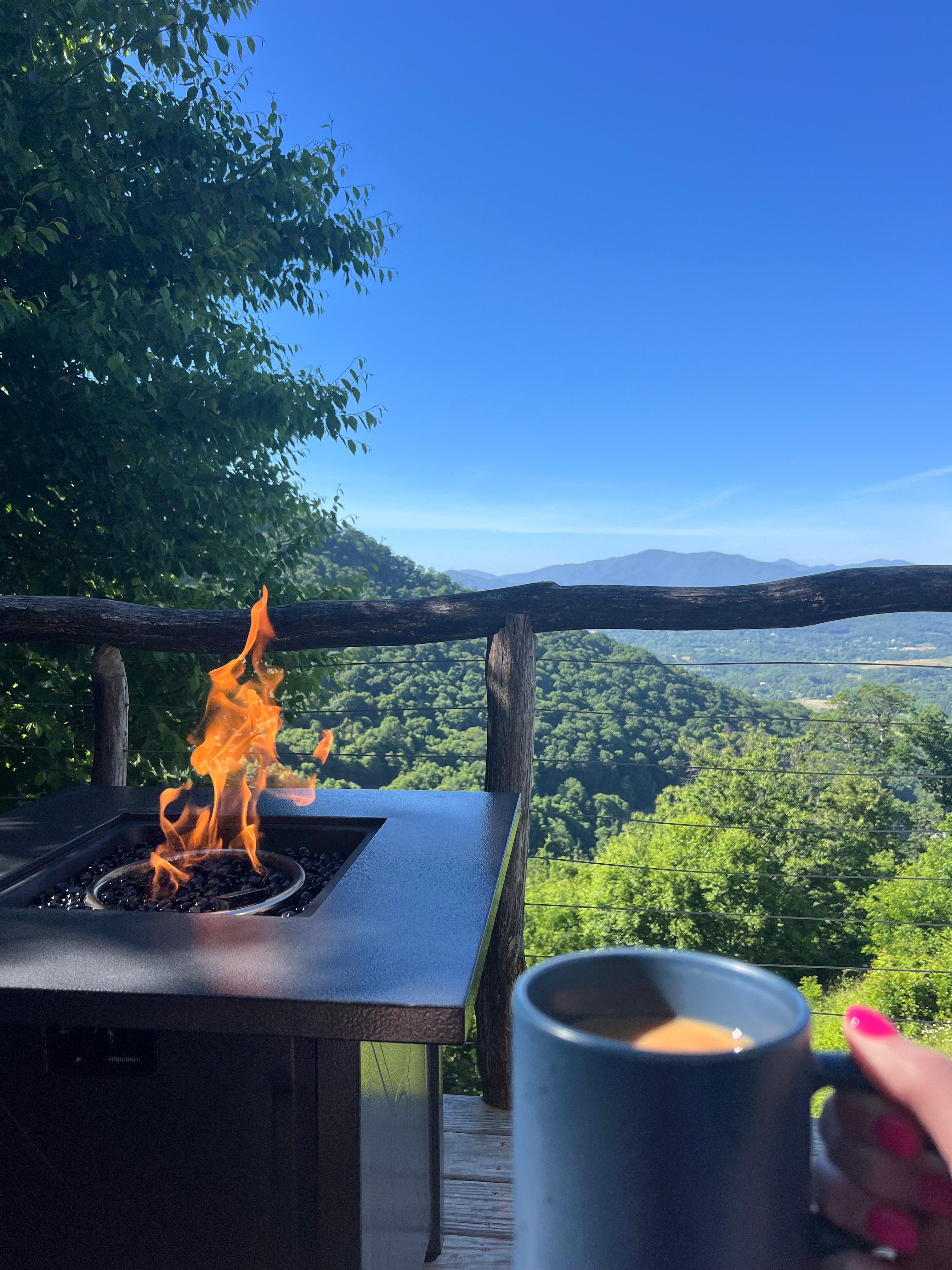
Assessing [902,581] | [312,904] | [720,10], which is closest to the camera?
[312,904]

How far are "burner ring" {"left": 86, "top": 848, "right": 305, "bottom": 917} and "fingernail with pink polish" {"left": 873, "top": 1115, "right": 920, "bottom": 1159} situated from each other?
96cm

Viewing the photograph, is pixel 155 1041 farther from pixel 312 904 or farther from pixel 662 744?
pixel 662 744

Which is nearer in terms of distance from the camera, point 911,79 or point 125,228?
point 125,228

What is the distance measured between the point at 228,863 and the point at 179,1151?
0.50 meters

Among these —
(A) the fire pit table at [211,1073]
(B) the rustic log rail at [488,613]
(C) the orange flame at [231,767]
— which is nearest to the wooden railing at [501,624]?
(B) the rustic log rail at [488,613]

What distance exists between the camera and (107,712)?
226 cm

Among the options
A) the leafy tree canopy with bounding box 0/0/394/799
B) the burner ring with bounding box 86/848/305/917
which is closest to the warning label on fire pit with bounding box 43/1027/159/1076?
the burner ring with bounding box 86/848/305/917

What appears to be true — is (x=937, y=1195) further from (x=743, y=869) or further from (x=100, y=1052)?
(x=743, y=869)

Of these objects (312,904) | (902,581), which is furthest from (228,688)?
(902,581)

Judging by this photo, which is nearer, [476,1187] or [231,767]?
[231,767]

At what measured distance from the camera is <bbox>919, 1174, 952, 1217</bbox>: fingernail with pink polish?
27 cm

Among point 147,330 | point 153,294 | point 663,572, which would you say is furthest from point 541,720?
point 663,572

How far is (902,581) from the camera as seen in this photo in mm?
1786

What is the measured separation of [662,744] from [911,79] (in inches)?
2771
